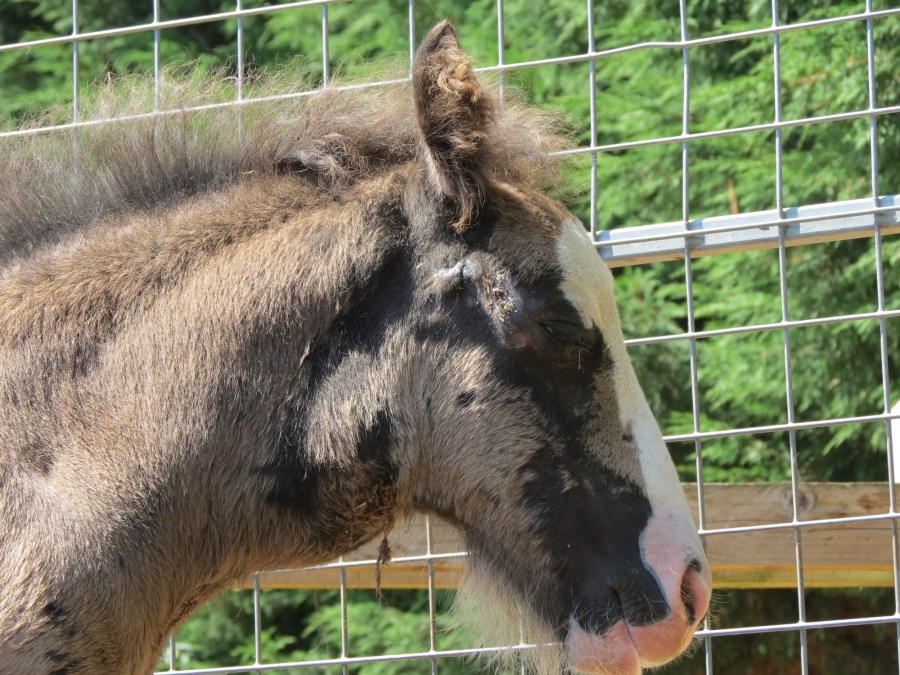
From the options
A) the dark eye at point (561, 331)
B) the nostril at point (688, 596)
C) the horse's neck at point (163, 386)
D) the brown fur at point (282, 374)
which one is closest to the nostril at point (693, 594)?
the nostril at point (688, 596)

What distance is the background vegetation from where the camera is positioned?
5723mm

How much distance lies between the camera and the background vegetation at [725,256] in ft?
18.8

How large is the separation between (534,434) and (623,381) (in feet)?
0.82

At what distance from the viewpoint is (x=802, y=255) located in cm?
603

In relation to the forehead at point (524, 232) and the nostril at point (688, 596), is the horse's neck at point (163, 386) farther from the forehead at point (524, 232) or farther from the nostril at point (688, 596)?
the nostril at point (688, 596)

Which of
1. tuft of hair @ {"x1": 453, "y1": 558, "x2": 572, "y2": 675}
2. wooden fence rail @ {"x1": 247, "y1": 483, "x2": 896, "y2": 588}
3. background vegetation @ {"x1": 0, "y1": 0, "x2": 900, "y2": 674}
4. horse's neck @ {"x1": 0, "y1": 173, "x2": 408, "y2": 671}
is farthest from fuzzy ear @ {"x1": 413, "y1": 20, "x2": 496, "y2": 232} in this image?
background vegetation @ {"x1": 0, "y1": 0, "x2": 900, "y2": 674}

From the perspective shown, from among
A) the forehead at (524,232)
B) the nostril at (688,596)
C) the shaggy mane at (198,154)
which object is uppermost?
the shaggy mane at (198,154)

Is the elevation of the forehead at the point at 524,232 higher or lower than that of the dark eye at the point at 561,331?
higher

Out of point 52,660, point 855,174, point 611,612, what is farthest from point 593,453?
point 855,174

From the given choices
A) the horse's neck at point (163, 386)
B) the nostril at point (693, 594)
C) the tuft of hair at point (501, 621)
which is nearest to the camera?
the horse's neck at point (163, 386)

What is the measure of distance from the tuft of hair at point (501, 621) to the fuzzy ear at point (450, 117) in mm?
806

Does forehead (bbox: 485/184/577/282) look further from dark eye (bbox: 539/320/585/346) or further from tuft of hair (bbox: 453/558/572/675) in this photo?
tuft of hair (bbox: 453/558/572/675)

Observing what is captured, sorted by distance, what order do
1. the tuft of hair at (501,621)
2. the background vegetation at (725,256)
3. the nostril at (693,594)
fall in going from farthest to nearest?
1. the background vegetation at (725,256)
2. the tuft of hair at (501,621)
3. the nostril at (693,594)

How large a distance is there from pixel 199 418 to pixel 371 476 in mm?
385
